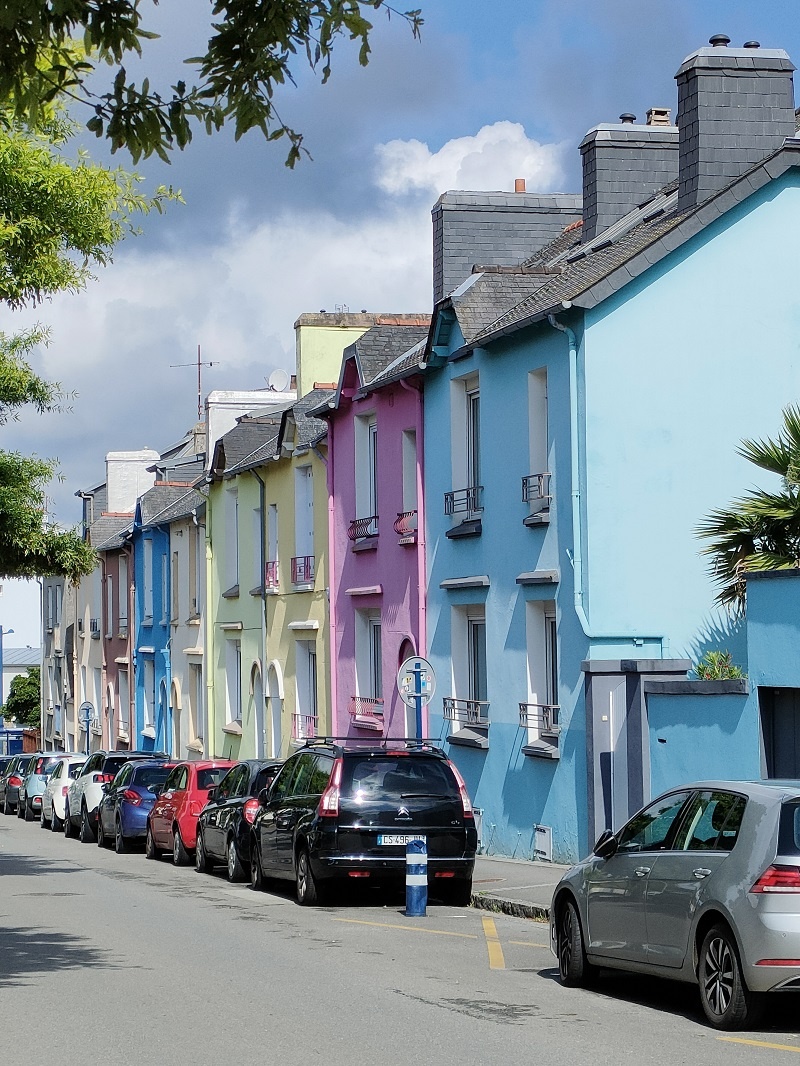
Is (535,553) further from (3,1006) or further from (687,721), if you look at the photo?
(3,1006)

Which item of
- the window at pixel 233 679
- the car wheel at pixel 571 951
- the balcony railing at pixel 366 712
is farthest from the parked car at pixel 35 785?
the car wheel at pixel 571 951

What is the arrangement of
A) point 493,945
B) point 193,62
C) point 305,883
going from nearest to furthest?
point 193,62 < point 493,945 < point 305,883

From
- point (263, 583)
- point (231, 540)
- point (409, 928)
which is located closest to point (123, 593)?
point (231, 540)

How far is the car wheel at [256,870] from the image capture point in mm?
19062

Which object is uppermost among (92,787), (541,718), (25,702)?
(541,718)

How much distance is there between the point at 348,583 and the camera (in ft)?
92.3

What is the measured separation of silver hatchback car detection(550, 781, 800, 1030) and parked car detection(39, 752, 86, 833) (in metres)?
25.3

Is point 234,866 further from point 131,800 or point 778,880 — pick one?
point 778,880

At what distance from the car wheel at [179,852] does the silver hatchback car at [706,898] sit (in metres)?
13.4

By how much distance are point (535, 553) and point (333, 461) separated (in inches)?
351

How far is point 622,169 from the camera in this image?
24.3 meters

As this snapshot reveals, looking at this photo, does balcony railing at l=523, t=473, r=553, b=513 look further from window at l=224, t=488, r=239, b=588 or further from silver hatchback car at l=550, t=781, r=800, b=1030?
window at l=224, t=488, r=239, b=588

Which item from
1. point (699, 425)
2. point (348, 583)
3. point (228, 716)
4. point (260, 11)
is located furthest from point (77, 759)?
point (260, 11)

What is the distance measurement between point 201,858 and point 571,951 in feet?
39.1
